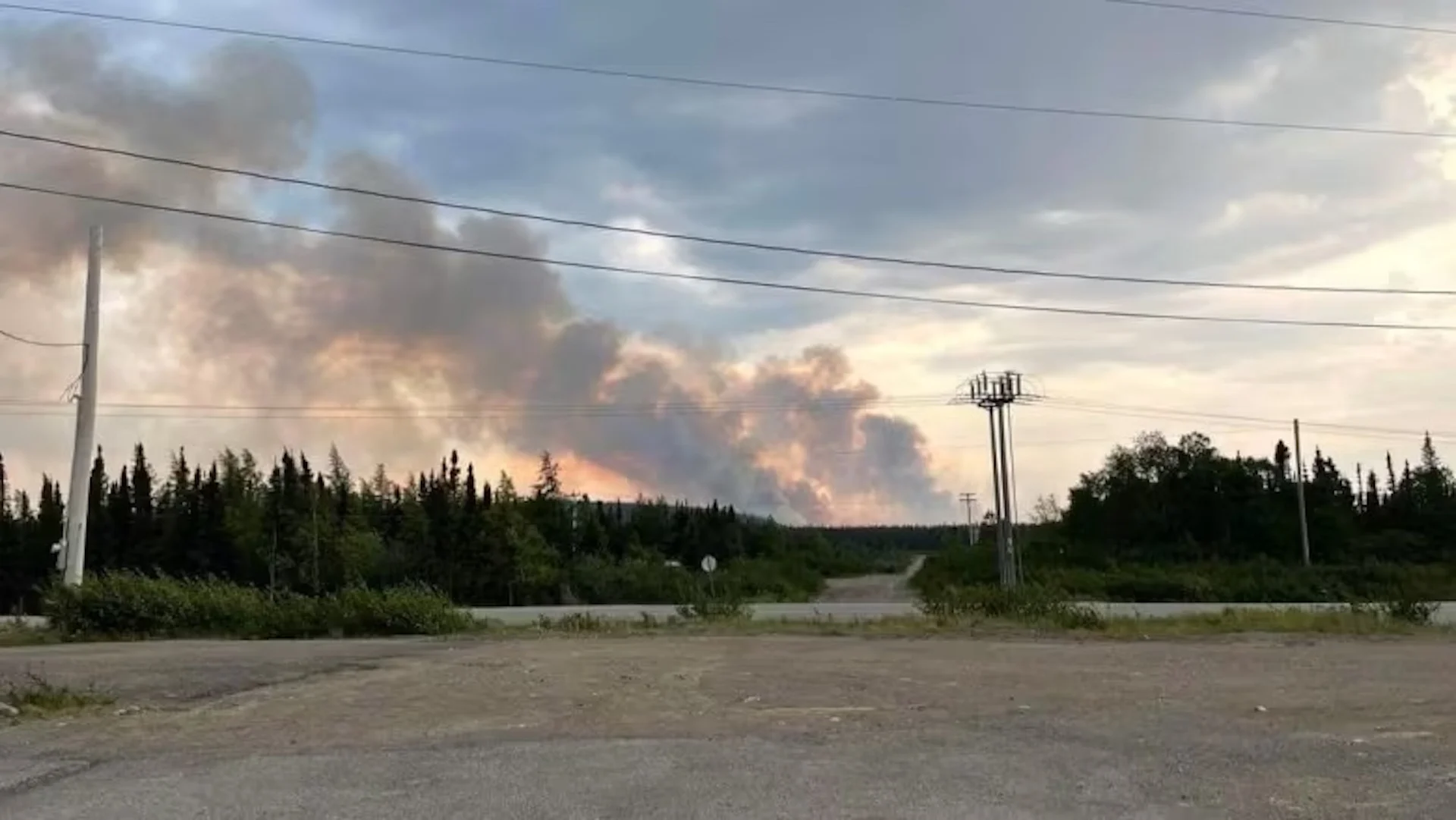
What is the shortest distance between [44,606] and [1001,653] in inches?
920

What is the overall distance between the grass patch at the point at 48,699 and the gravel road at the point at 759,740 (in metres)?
0.70

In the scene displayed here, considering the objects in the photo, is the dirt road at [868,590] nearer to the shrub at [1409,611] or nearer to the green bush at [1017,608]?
the green bush at [1017,608]

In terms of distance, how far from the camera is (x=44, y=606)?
31000mm

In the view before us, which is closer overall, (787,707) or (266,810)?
(266,810)

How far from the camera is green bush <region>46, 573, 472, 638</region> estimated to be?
3022cm

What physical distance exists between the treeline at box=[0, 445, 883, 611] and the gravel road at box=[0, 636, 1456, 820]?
4721cm

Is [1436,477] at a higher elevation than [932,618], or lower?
higher

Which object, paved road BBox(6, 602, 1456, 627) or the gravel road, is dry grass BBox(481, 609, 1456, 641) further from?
the gravel road

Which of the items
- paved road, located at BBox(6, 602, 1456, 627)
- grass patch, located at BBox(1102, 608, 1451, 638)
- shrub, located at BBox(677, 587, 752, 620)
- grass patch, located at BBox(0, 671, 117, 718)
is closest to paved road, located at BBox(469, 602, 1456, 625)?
paved road, located at BBox(6, 602, 1456, 627)

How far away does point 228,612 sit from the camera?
3156cm

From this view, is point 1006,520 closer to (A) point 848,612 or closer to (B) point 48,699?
(A) point 848,612

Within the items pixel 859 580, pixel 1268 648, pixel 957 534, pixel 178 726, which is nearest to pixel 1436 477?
pixel 859 580

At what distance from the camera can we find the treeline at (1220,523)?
274ft

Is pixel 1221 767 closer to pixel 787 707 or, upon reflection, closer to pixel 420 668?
pixel 787 707
